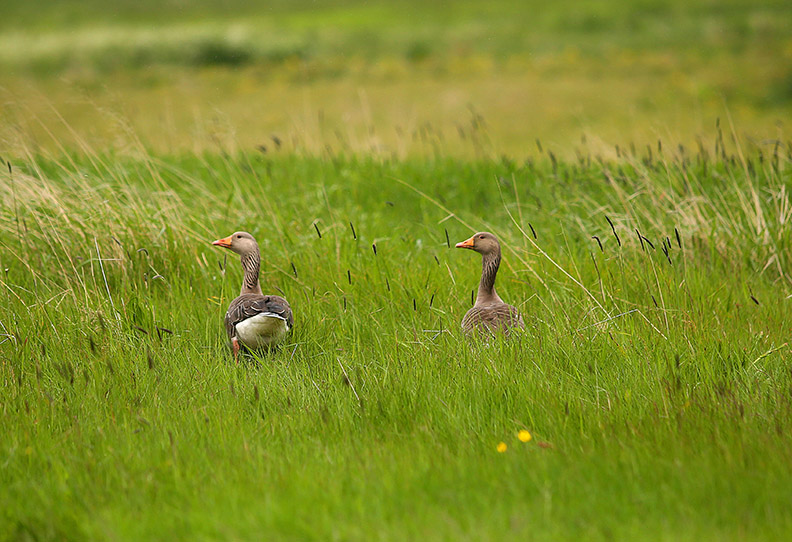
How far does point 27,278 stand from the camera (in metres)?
5.52

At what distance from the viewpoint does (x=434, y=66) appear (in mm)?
32469

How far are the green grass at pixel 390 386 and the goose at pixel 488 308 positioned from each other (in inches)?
5.8

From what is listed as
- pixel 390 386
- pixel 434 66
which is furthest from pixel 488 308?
pixel 434 66

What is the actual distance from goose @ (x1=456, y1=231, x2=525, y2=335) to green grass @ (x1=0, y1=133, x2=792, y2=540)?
0.48 feet

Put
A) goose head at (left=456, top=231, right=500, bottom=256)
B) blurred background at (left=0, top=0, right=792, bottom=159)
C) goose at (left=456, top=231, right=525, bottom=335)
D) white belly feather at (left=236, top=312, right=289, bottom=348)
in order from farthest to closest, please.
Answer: blurred background at (left=0, top=0, right=792, bottom=159), goose head at (left=456, top=231, right=500, bottom=256), goose at (left=456, top=231, right=525, bottom=335), white belly feather at (left=236, top=312, right=289, bottom=348)

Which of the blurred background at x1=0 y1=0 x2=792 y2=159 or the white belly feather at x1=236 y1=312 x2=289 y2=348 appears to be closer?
the white belly feather at x1=236 y1=312 x2=289 y2=348

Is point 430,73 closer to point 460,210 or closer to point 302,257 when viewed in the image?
point 460,210

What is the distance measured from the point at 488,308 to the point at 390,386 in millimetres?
1115

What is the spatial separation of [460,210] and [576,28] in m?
33.5

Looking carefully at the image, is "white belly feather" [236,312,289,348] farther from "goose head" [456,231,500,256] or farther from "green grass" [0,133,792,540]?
"goose head" [456,231,500,256]

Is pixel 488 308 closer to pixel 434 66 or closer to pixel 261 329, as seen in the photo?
pixel 261 329

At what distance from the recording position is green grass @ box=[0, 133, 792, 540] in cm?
288

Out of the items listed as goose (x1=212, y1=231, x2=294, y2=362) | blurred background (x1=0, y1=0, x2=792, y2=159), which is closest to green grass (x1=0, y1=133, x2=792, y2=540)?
goose (x1=212, y1=231, x2=294, y2=362)

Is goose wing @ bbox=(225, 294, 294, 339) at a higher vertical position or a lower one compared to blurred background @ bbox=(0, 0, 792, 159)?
higher
